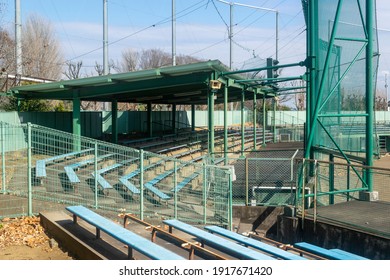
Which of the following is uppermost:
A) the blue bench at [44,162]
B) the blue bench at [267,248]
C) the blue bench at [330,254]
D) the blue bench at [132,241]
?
the blue bench at [44,162]

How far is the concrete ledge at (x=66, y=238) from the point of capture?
19.2 ft

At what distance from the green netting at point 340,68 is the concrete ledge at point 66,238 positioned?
636 centimetres

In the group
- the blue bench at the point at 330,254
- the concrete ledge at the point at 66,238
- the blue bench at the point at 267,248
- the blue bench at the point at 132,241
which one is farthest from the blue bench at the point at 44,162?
the blue bench at the point at 330,254

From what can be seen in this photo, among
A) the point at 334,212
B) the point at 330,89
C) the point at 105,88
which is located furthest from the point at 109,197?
the point at 105,88

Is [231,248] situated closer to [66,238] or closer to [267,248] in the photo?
[267,248]

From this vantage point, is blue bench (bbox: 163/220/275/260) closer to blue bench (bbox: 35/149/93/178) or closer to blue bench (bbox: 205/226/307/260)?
blue bench (bbox: 205/226/307/260)

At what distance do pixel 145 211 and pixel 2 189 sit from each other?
288 centimetres

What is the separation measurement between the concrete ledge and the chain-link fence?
690mm

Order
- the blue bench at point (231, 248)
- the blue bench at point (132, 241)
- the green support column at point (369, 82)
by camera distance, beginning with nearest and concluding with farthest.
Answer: the blue bench at point (132, 241) → the blue bench at point (231, 248) → the green support column at point (369, 82)

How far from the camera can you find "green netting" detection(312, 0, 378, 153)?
1091 centimetres

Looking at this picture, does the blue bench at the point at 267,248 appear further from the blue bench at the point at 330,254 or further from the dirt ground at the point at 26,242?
the dirt ground at the point at 26,242

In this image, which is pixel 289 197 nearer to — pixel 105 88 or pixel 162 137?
pixel 105 88

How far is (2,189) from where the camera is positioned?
884cm

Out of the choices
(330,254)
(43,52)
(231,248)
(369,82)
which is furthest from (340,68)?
(43,52)
